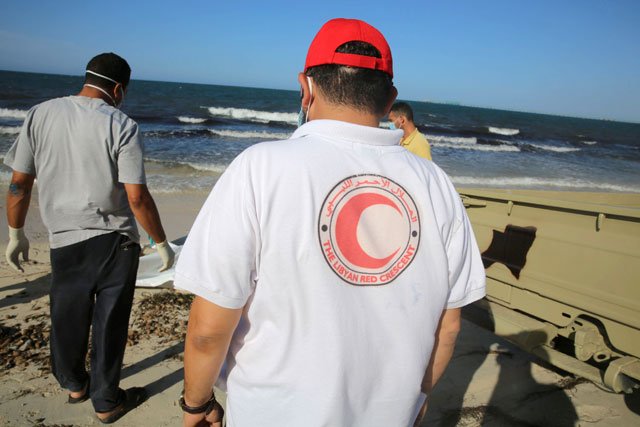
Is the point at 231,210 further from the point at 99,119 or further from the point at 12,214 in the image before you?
the point at 12,214

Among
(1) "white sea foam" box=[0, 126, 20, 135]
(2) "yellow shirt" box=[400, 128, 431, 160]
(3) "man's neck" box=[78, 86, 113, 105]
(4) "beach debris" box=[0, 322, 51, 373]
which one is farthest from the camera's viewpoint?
(1) "white sea foam" box=[0, 126, 20, 135]

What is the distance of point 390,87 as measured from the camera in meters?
1.17

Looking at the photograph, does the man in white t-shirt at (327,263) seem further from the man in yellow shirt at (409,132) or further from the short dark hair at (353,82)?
the man in yellow shirt at (409,132)

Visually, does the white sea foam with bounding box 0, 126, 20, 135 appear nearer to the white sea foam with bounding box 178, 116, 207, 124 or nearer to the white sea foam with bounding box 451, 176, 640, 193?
the white sea foam with bounding box 178, 116, 207, 124

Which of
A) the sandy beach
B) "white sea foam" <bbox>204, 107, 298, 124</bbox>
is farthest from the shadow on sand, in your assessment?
"white sea foam" <bbox>204, 107, 298, 124</bbox>

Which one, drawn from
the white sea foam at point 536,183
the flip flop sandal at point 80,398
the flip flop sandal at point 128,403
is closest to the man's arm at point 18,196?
the flip flop sandal at point 80,398

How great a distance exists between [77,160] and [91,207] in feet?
0.90

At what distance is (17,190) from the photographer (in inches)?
101

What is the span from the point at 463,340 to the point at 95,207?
346 centimetres

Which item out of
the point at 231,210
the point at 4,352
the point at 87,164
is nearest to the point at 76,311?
the point at 87,164

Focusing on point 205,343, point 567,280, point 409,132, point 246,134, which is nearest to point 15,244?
point 205,343

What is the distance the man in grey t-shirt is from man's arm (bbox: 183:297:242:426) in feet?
5.24

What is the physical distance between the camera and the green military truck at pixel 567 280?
9.16 feet

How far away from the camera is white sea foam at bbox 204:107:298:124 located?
3188cm
